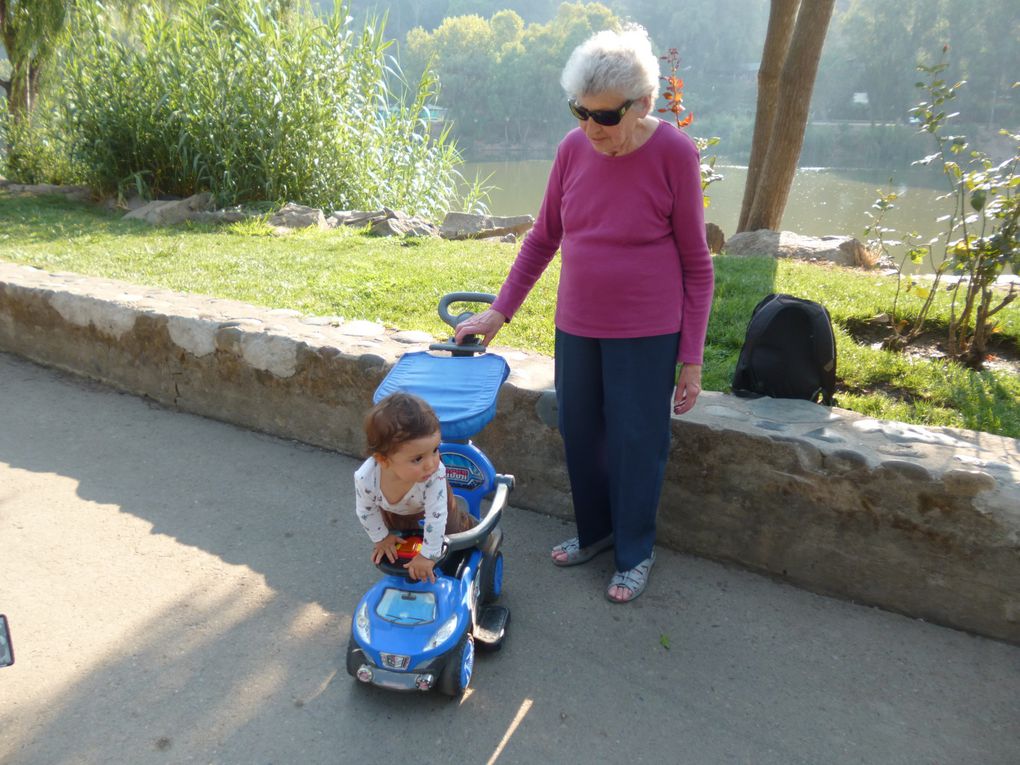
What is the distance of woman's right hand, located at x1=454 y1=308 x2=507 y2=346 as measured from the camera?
2696 mm

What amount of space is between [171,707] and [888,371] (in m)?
3.34

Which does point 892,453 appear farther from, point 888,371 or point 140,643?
point 140,643

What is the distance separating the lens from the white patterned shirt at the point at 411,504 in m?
2.13

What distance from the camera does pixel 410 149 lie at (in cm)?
1094

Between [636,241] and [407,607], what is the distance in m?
1.28

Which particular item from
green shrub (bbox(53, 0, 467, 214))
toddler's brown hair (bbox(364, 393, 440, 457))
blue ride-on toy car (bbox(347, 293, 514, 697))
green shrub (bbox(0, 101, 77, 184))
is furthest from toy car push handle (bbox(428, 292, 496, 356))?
green shrub (bbox(0, 101, 77, 184))

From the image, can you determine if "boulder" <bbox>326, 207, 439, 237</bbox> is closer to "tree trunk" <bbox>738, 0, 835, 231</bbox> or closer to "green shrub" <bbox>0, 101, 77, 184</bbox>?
"tree trunk" <bbox>738, 0, 835, 231</bbox>

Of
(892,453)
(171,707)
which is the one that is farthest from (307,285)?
(892,453)

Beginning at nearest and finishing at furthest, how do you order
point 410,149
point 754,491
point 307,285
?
point 754,491, point 307,285, point 410,149

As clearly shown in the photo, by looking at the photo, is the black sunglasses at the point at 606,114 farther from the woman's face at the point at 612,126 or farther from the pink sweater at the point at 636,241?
the pink sweater at the point at 636,241

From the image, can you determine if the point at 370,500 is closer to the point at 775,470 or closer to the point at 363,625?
the point at 363,625

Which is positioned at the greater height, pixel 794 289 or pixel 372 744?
pixel 794 289

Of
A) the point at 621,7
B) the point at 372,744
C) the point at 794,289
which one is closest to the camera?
the point at 372,744

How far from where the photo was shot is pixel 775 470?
2.73 m
